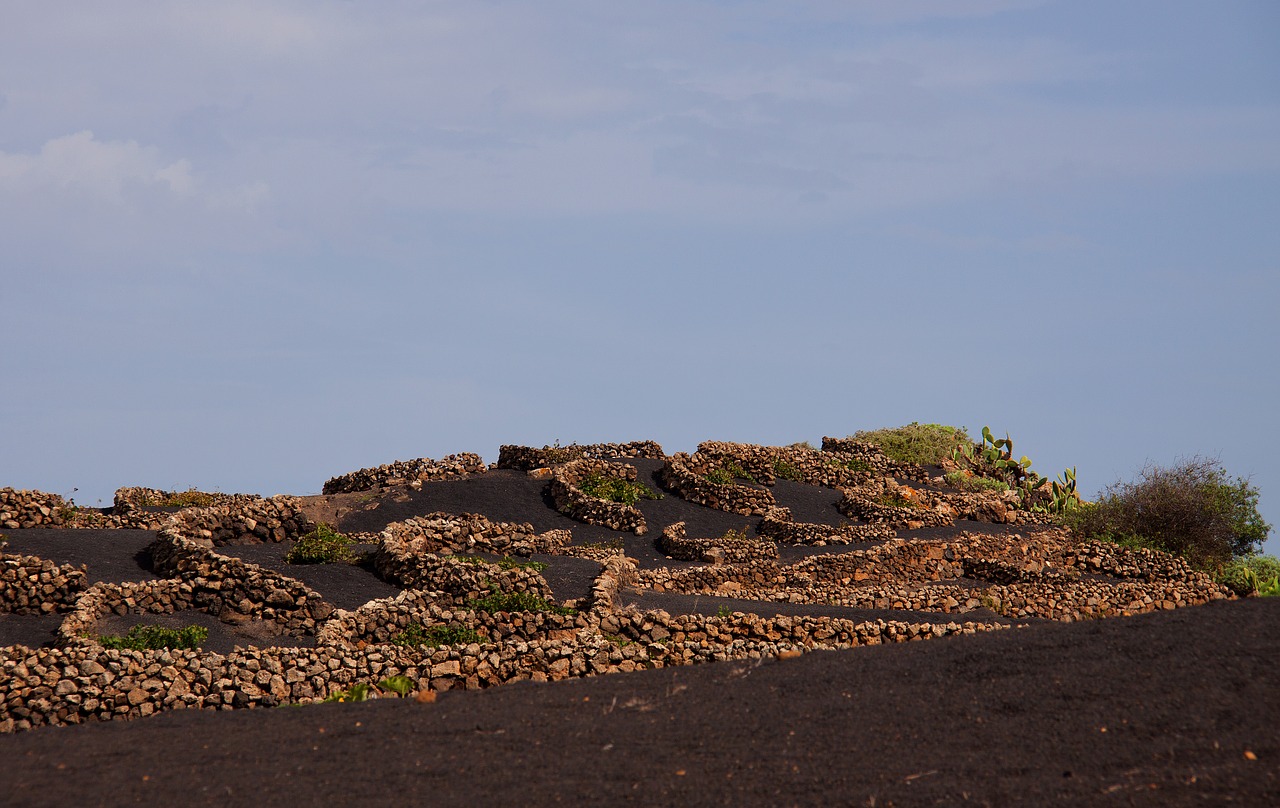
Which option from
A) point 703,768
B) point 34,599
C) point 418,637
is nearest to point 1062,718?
point 703,768

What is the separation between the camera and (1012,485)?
45312mm

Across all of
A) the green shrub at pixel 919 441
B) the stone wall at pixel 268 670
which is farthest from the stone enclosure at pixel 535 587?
the green shrub at pixel 919 441

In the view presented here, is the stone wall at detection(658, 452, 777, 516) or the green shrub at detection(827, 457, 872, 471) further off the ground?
the green shrub at detection(827, 457, 872, 471)

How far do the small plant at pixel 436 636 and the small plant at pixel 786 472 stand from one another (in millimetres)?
22912

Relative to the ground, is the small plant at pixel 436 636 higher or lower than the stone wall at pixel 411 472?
lower

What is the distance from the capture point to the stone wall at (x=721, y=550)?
27125 millimetres

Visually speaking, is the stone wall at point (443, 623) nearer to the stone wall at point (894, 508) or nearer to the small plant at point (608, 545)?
the small plant at point (608, 545)

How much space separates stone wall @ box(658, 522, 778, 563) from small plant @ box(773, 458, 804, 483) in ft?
31.2

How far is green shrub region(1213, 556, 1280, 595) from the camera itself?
91.6 feet

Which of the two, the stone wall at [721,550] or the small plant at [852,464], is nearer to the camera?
the stone wall at [721,550]

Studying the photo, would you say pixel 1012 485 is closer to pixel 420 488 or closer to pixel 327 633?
pixel 420 488

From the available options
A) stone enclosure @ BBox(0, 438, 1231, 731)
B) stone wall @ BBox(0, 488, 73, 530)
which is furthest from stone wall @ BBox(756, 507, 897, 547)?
stone wall @ BBox(0, 488, 73, 530)

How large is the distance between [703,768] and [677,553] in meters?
18.4

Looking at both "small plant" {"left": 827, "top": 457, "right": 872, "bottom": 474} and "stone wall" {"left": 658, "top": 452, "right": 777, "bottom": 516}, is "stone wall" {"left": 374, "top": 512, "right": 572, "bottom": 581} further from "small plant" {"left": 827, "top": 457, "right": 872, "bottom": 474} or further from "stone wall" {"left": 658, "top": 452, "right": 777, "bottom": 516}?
"small plant" {"left": 827, "top": 457, "right": 872, "bottom": 474}
